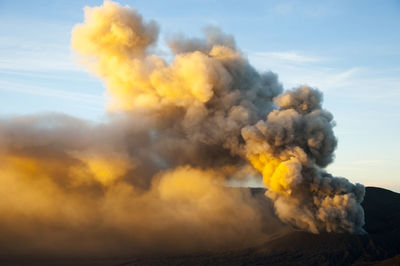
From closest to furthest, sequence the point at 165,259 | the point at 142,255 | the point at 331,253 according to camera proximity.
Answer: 1. the point at 331,253
2. the point at 165,259
3. the point at 142,255

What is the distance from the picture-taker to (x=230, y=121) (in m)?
52.0

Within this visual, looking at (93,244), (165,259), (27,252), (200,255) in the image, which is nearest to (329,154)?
(200,255)

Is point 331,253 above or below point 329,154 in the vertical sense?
below

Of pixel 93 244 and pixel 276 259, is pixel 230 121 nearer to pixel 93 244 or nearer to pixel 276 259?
pixel 276 259

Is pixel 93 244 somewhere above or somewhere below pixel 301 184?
below

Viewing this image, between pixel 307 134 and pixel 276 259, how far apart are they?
543 inches

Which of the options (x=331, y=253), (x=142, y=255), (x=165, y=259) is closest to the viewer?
(x=331, y=253)

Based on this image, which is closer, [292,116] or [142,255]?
[292,116]

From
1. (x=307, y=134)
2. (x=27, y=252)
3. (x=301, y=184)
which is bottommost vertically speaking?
(x=27, y=252)

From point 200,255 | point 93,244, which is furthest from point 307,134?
point 93,244

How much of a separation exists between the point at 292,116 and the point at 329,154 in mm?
6413

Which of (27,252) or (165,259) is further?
(27,252)

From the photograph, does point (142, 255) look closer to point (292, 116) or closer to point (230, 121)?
point (230, 121)

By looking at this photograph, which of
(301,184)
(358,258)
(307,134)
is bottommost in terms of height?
(358,258)
